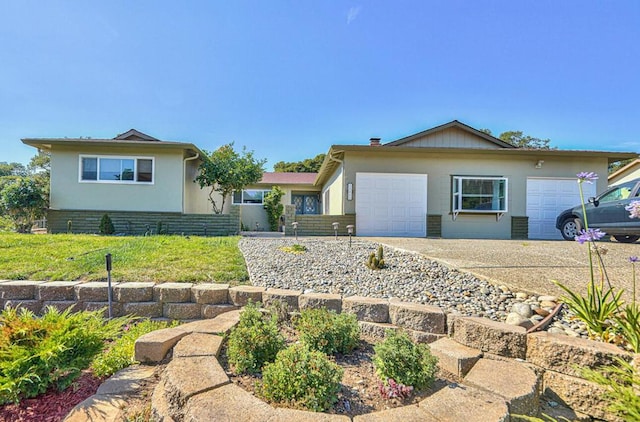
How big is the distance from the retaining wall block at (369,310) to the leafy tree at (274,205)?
41.0 ft

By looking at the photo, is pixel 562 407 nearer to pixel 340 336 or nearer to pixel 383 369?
pixel 383 369

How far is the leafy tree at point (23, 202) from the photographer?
871 cm

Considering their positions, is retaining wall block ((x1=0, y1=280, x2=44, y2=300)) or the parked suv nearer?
retaining wall block ((x1=0, y1=280, x2=44, y2=300))

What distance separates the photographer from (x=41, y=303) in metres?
3.23

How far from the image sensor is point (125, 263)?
4.07 meters

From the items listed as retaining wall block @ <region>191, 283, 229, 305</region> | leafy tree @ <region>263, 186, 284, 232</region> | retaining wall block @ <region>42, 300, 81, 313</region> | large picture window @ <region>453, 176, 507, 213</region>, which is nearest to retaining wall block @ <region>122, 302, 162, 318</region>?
retaining wall block @ <region>191, 283, 229, 305</region>

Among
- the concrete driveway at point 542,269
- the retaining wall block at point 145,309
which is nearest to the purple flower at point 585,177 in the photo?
the concrete driveway at point 542,269

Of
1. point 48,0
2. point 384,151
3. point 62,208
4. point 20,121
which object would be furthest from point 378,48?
point 20,121

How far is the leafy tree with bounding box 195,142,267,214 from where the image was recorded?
11.0 meters

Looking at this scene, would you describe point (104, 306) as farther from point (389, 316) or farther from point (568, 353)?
point (568, 353)

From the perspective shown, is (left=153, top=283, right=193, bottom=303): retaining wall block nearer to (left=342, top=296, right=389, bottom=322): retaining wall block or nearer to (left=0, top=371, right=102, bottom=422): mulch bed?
(left=0, top=371, right=102, bottom=422): mulch bed

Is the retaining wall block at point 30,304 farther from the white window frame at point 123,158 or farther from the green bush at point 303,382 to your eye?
the white window frame at point 123,158

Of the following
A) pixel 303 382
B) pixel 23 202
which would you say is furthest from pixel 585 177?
pixel 23 202

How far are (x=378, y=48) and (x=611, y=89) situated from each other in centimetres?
786
